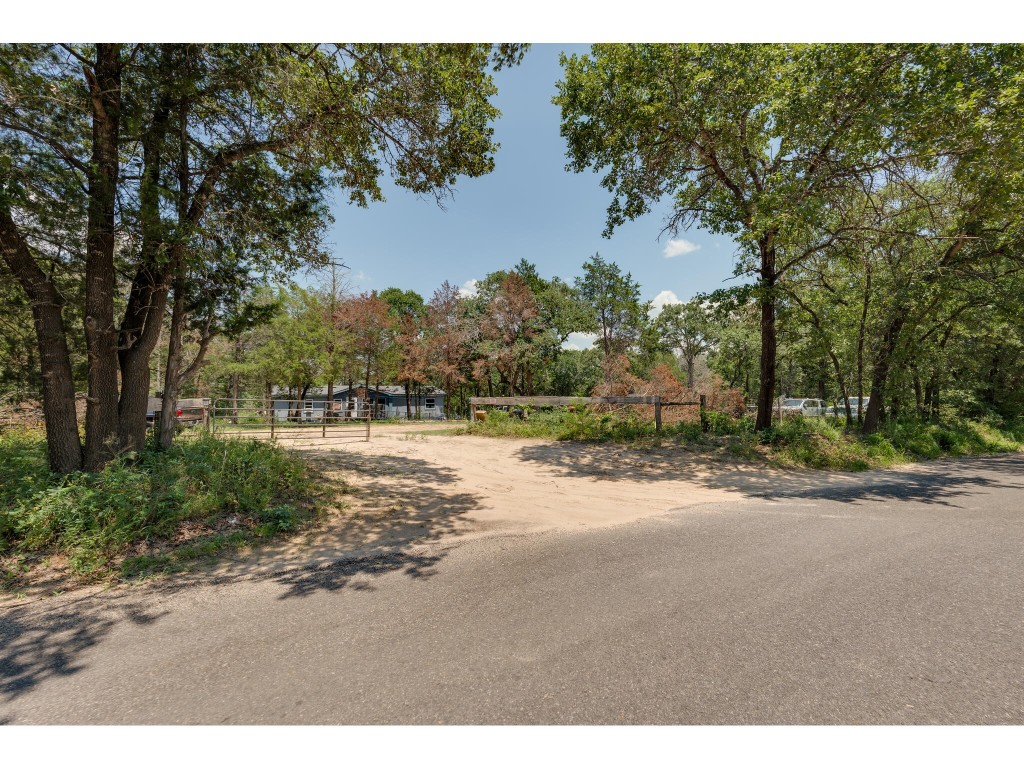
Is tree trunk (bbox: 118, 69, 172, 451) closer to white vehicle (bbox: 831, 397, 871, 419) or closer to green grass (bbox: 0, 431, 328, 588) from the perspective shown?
green grass (bbox: 0, 431, 328, 588)

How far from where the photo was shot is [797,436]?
9.64 m

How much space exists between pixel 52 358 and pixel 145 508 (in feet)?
9.16

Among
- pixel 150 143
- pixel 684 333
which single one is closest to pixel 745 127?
pixel 150 143

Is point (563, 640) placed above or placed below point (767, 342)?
below

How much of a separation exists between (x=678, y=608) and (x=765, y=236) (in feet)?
31.6

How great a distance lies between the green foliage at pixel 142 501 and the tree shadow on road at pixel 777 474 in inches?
191

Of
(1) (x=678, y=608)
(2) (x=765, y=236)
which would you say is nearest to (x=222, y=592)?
(1) (x=678, y=608)

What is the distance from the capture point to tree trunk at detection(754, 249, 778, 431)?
32.7 feet

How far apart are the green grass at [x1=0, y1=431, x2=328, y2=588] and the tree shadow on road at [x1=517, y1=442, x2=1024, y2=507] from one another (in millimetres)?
4902

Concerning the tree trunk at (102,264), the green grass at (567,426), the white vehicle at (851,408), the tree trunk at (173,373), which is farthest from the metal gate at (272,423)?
the white vehicle at (851,408)

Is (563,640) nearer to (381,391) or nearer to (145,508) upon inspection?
(145,508)

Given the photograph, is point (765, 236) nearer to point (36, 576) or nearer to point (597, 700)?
point (597, 700)

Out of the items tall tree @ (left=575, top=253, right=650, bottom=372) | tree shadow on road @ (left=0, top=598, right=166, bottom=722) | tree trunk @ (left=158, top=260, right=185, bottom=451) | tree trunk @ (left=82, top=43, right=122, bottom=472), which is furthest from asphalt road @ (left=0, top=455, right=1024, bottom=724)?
tall tree @ (left=575, top=253, right=650, bottom=372)

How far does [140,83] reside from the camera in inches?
213
